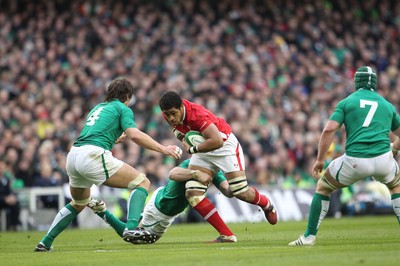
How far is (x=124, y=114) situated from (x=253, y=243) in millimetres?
2578

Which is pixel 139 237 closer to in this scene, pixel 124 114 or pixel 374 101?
pixel 124 114

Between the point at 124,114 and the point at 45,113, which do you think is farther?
the point at 45,113

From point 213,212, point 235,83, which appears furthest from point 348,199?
point 213,212

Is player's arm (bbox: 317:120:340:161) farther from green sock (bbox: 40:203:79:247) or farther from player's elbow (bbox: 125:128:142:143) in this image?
green sock (bbox: 40:203:79:247)

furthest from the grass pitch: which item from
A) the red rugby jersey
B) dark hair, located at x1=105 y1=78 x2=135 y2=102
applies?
dark hair, located at x1=105 y1=78 x2=135 y2=102

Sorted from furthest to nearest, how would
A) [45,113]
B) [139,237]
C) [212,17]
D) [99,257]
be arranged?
[212,17] < [45,113] < [139,237] < [99,257]

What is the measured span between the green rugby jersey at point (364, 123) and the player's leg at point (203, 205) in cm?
230

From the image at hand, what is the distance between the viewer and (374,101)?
450 inches

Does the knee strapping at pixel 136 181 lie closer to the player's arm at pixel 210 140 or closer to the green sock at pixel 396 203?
the player's arm at pixel 210 140

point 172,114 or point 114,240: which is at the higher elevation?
point 172,114

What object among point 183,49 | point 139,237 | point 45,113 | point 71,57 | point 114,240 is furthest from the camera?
point 183,49

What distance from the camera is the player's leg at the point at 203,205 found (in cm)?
1272

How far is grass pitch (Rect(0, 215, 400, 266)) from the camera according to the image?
9.98m

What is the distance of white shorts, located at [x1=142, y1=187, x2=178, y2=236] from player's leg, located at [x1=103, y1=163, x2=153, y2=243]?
3.65 feet
